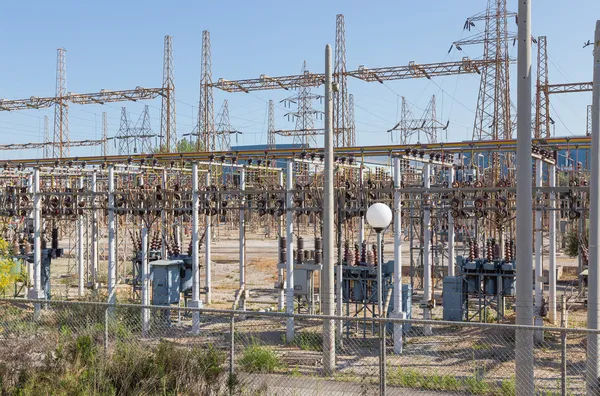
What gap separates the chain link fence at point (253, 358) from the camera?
8664mm

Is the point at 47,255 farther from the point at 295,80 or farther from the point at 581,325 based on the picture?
the point at 295,80

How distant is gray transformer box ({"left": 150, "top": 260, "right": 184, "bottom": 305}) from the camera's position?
15633mm

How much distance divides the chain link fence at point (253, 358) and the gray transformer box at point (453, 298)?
41 centimetres

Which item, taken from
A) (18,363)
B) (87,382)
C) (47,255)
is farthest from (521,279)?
(47,255)

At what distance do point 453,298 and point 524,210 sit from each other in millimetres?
7771

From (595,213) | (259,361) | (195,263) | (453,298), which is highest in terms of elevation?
(595,213)

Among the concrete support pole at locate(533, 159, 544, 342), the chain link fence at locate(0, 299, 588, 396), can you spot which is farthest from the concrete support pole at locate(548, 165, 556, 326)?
the chain link fence at locate(0, 299, 588, 396)

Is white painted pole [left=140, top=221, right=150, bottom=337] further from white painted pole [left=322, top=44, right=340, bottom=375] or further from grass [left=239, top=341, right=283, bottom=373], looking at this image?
white painted pole [left=322, top=44, right=340, bottom=375]

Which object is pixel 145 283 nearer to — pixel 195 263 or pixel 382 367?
pixel 195 263

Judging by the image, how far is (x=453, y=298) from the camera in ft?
49.2

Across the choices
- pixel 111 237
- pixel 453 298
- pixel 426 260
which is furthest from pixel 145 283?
pixel 453 298

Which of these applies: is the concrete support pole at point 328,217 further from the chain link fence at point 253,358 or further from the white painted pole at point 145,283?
the white painted pole at point 145,283

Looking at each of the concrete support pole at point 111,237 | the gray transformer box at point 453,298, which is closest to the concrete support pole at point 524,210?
the gray transformer box at point 453,298

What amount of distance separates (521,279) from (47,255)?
45.3ft
